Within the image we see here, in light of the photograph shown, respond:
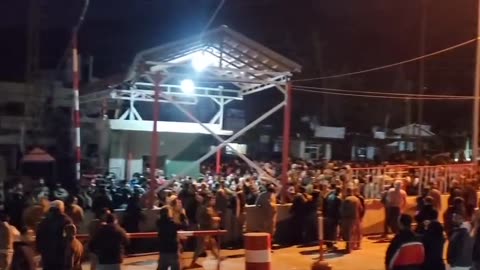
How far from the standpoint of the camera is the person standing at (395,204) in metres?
17.8

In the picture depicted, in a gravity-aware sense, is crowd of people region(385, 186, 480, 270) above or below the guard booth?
below

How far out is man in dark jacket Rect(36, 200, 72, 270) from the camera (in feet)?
31.5

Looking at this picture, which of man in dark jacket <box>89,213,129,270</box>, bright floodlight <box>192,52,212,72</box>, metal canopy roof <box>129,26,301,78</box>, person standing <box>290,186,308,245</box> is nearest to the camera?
man in dark jacket <box>89,213,129,270</box>

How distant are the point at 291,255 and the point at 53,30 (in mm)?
27086

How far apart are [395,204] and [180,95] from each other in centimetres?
777

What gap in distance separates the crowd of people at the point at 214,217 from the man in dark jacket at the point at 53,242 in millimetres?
13

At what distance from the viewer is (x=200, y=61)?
19156mm

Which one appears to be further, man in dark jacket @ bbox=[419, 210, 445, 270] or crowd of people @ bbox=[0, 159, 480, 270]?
crowd of people @ bbox=[0, 159, 480, 270]

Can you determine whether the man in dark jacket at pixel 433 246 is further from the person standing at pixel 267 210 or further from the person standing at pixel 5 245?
the person standing at pixel 267 210

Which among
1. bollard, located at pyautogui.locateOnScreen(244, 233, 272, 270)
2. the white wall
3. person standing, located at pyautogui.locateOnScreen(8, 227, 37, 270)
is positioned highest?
the white wall

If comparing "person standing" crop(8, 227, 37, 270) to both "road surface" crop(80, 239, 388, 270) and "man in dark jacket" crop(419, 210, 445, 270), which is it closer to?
"road surface" crop(80, 239, 388, 270)

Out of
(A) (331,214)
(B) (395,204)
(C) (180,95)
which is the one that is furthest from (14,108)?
(B) (395,204)

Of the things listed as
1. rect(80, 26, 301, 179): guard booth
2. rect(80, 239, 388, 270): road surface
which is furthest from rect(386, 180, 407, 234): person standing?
rect(80, 26, 301, 179): guard booth

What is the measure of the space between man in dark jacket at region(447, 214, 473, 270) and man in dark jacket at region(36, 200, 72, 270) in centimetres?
506
